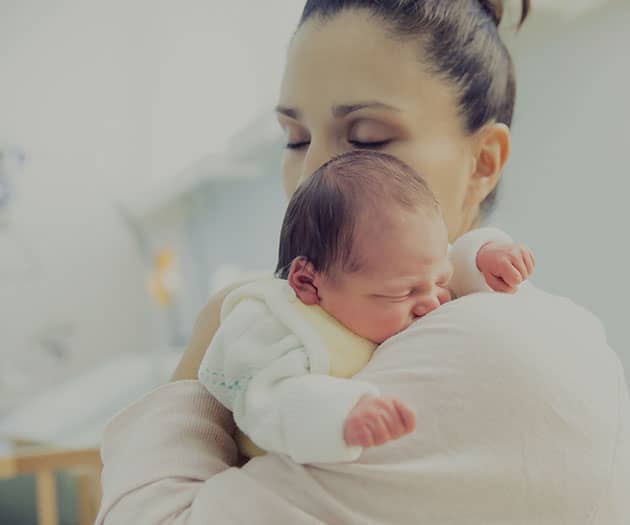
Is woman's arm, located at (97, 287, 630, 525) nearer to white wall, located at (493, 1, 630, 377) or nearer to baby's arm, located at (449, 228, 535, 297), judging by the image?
baby's arm, located at (449, 228, 535, 297)

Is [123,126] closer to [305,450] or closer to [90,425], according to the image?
[90,425]

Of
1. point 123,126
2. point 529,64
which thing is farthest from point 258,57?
point 529,64

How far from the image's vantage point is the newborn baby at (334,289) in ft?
2.02

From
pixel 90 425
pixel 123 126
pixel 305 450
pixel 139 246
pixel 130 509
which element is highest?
pixel 305 450

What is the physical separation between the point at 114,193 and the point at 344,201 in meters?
3.59

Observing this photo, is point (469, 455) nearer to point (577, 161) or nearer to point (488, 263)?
point (488, 263)

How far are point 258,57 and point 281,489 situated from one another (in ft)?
10.9

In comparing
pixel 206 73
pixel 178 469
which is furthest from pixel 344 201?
pixel 206 73

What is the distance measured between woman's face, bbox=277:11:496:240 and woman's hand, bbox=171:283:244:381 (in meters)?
0.19

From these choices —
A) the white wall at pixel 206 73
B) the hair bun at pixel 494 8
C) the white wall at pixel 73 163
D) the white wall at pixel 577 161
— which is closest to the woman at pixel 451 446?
the hair bun at pixel 494 8

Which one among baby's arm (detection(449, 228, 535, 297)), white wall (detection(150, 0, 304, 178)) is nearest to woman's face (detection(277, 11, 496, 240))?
baby's arm (detection(449, 228, 535, 297))

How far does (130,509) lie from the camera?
25.0 inches

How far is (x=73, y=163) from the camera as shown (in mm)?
4012

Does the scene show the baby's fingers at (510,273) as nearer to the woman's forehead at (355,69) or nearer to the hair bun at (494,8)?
the woman's forehead at (355,69)
